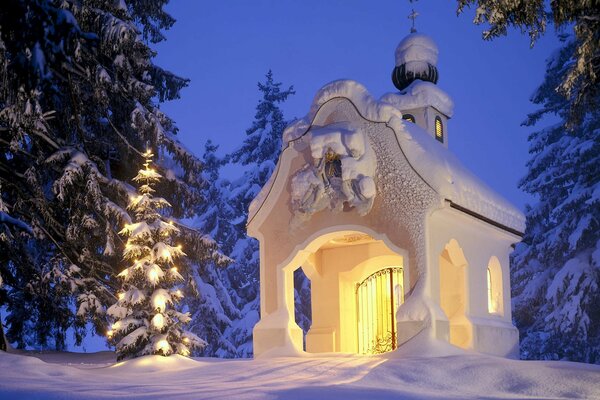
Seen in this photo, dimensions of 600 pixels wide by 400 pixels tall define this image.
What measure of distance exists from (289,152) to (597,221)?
12.1 meters

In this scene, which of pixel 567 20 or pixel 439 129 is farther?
pixel 439 129

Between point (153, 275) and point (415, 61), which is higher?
point (415, 61)

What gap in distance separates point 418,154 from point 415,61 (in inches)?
237

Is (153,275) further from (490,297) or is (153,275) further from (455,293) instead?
(490,297)

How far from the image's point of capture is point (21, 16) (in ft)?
24.7

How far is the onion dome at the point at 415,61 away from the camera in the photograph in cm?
1972

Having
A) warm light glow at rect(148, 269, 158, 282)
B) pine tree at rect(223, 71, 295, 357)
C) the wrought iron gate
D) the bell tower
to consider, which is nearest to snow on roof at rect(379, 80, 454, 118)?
the bell tower

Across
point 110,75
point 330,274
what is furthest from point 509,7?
point 110,75

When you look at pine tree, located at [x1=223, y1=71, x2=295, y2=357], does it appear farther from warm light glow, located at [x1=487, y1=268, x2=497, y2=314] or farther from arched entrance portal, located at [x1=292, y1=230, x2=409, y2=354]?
warm light glow, located at [x1=487, y1=268, x2=497, y2=314]

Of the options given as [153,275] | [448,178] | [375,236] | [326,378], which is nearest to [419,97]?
[448,178]

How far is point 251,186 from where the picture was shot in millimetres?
31328

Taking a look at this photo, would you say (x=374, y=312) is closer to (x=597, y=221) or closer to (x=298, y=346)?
(x=298, y=346)

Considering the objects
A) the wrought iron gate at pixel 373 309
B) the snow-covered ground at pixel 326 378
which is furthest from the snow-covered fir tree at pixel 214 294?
the snow-covered ground at pixel 326 378

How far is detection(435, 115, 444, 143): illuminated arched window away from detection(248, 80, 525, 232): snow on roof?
2.95 meters
